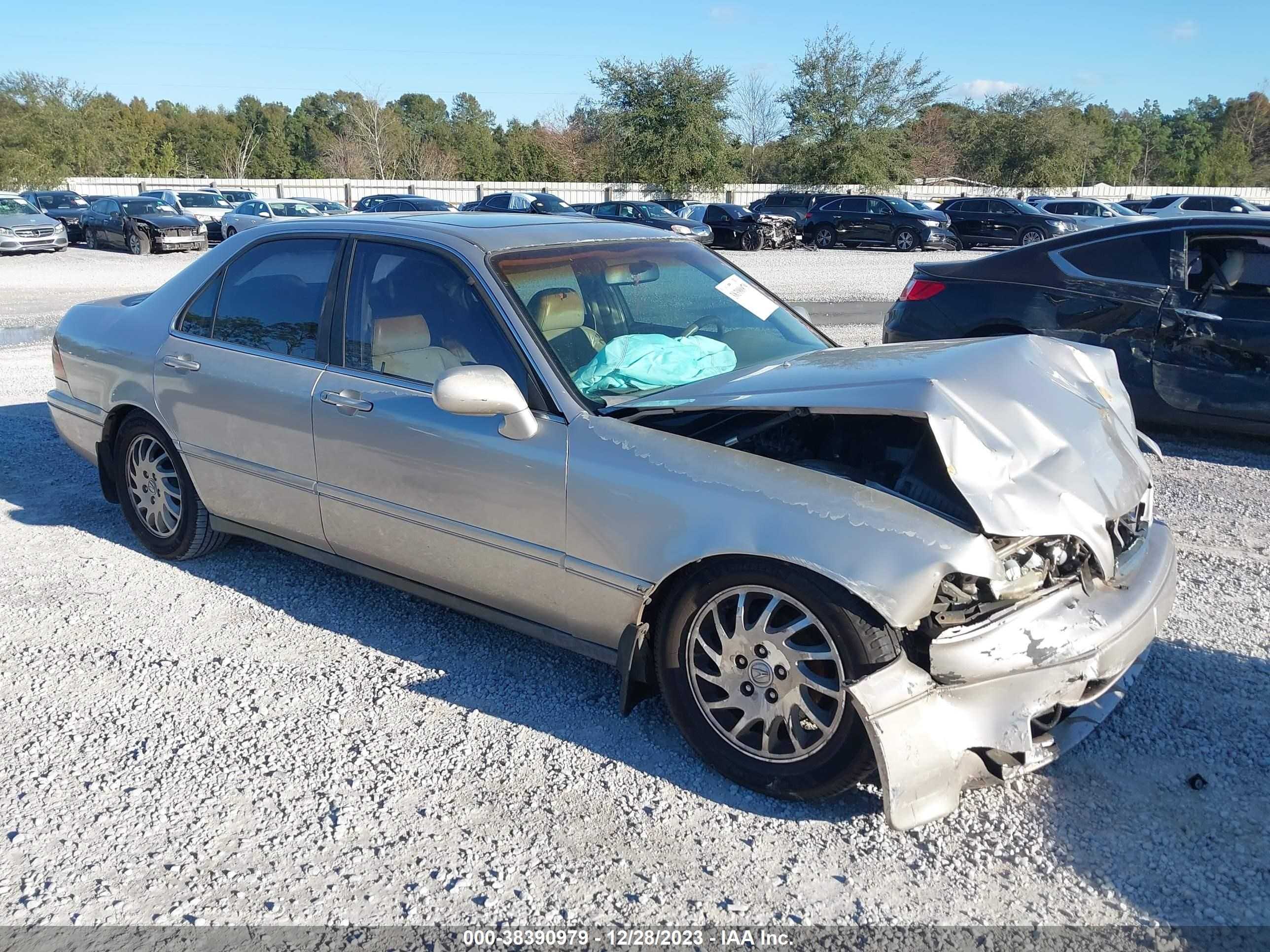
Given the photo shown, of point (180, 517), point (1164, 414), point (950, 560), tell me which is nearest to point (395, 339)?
point (180, 517)

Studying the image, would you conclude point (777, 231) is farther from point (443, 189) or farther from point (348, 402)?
point (348, 402)

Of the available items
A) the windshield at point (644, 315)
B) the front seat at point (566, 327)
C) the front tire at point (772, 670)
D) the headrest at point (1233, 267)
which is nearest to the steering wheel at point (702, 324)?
the windshield at point (644, 315)

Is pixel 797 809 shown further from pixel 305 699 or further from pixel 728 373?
pixel 305 699

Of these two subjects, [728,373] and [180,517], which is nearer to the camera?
[728,373]

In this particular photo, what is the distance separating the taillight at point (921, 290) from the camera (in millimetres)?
7355

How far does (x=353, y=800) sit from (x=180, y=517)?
2.27m

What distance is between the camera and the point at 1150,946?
244 centimetres

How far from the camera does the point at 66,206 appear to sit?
31.5 m

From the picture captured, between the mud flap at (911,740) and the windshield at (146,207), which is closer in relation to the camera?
the mud flap at (911,740)

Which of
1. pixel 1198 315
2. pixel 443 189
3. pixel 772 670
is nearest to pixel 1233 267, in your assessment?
pixel 1198 315

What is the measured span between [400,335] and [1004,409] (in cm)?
218

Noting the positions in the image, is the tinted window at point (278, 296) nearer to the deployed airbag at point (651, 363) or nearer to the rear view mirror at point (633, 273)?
the rear view mirror at point (633, 273)

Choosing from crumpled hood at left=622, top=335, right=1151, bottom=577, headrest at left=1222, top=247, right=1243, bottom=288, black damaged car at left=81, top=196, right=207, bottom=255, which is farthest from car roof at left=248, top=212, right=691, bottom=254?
black damaged car at left=81, top=196, right=207, bottom=255

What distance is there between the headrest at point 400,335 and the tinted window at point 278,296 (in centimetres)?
32
